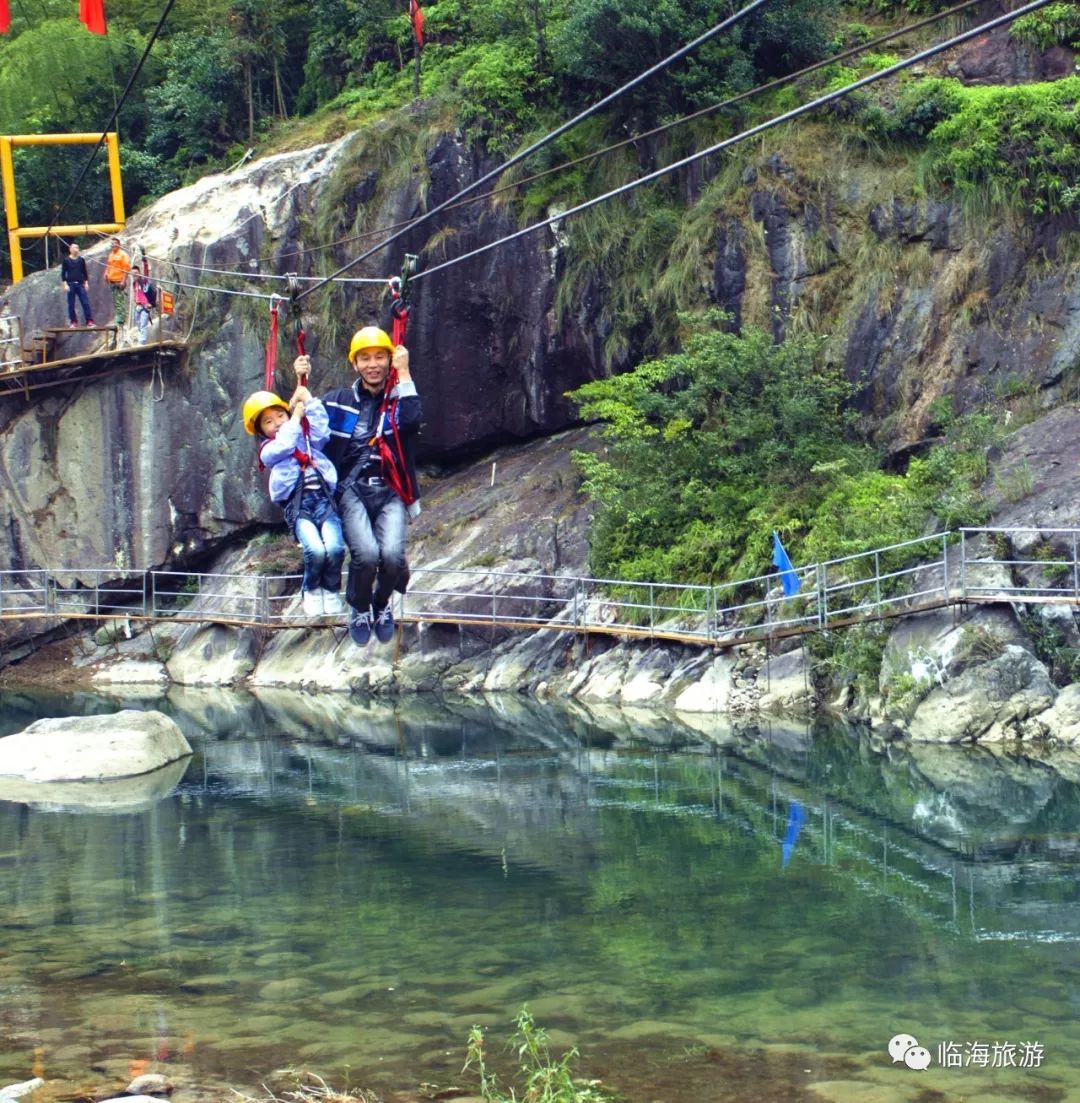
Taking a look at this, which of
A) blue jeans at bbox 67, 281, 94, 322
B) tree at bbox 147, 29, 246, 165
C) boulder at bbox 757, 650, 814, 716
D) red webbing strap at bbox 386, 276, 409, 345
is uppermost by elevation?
tree at bbox 147, 29, 246, 165

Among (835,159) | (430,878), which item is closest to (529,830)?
(430,878)

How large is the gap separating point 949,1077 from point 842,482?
692 inches

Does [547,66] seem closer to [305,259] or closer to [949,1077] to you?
[305,259]

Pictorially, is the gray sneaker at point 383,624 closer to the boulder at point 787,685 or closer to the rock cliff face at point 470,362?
the boulder at point 787,685

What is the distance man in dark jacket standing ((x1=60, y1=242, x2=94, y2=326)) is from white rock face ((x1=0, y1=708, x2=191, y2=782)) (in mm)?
13905

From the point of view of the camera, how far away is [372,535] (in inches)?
533

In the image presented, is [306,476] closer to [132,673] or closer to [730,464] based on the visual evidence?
[730,464]

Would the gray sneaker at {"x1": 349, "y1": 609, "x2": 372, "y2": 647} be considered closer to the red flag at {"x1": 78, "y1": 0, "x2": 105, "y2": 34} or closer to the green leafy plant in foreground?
the green leafy plant in foreground

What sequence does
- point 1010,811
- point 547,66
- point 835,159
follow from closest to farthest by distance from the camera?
point 1010,811, point 835,159, point 547,66

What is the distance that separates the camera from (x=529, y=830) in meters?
18.1

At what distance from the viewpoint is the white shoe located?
14133 mm

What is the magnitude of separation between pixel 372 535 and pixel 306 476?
707 millimetres

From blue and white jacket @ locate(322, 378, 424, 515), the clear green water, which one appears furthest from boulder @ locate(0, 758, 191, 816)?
blue and white jacket @ locate(322, 378, 424, 515)

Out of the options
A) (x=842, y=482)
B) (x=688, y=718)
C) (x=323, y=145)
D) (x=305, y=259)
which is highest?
(x=323, y=145)
